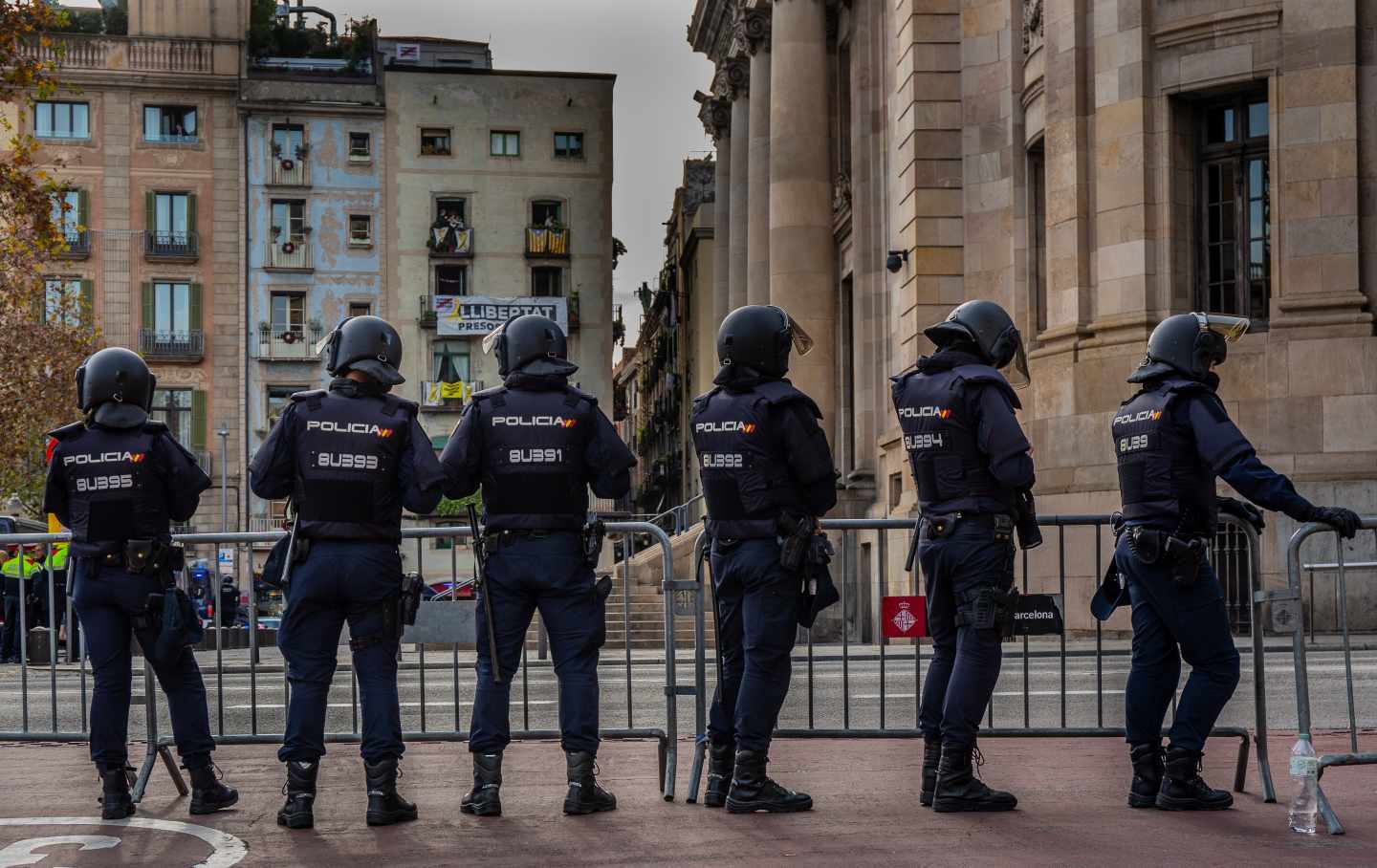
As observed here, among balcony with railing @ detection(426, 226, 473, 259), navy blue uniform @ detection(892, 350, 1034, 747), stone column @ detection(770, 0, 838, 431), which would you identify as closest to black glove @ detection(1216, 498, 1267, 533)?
navy blue uniform @ detection(892, 350, 1034, 747)

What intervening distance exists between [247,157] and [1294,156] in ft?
156

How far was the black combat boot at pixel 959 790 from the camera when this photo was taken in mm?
7828

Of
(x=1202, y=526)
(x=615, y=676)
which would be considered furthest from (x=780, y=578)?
(x=615, y=676)

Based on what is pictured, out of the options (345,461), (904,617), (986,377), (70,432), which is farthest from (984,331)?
(70,432)

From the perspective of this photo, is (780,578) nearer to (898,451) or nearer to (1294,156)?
(1294,156)

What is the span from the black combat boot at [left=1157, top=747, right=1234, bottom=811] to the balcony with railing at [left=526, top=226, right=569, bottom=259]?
5877 centimetres

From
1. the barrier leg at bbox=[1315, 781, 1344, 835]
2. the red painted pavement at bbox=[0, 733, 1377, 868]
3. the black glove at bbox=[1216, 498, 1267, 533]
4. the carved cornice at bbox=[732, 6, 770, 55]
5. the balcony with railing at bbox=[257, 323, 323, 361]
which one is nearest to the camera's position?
the red painted pavement at bbox=[0, 733, 1377, 868]

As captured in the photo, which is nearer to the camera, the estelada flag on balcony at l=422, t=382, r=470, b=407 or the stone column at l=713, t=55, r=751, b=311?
the stone column at l=713, t=55, r=751, b=311

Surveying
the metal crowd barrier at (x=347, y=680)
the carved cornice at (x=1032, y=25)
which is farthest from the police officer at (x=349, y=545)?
the carved cornice at (x=1032, y=25)

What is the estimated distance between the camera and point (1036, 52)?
83.0 feet

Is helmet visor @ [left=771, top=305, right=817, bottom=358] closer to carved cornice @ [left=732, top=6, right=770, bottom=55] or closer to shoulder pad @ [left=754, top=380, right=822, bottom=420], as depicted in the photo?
shoulder pad @ [left=754, top=380, right=822, bottom=420]

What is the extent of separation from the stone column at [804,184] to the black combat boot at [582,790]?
2879 centimetres

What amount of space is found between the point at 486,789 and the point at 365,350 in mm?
1929

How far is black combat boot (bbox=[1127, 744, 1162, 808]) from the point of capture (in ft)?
26.1
